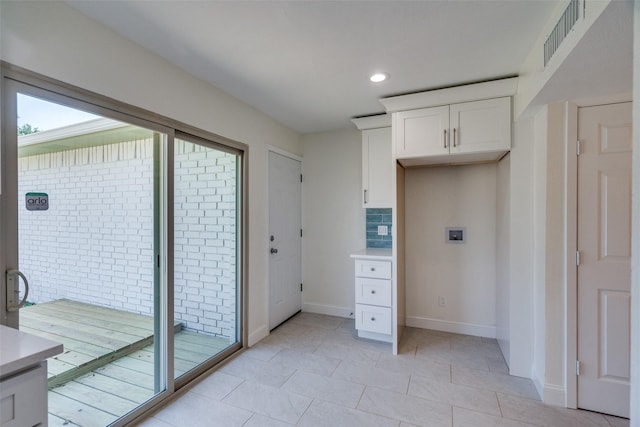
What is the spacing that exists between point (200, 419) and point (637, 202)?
2.49 metres

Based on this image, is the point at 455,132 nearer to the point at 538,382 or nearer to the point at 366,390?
the point at 538,382

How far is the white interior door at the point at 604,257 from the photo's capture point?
72.1 inches

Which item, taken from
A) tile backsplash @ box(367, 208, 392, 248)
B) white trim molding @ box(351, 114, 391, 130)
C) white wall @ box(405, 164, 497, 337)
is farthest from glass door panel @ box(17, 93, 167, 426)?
white wall @ box(405, 164, 497, 337)

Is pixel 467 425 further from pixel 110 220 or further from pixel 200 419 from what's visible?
pixel 110 220

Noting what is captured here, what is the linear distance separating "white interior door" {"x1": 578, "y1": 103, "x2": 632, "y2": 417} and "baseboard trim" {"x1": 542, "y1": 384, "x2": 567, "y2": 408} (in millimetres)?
91

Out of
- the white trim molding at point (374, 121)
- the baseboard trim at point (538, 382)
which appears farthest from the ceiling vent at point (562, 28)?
the baseboard trim at point (538, 382)

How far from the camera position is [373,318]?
295cm

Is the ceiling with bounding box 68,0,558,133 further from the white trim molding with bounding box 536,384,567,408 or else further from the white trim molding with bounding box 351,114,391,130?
the white trim molding with bounding box 536,384,567,408

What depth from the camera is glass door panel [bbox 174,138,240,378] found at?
7.54 ft

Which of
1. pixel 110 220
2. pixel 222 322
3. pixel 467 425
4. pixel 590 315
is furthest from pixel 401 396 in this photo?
pixel 110 220

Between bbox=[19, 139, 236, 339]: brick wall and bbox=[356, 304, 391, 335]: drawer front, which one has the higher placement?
bbox=[19, 139, 236, 339]: brick wall

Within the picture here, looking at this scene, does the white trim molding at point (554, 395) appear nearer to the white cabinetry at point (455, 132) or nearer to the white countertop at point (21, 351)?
the white cabinetry at point (455, 132)

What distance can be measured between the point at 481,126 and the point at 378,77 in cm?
98

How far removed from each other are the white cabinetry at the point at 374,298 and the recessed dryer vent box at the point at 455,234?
86 cm
